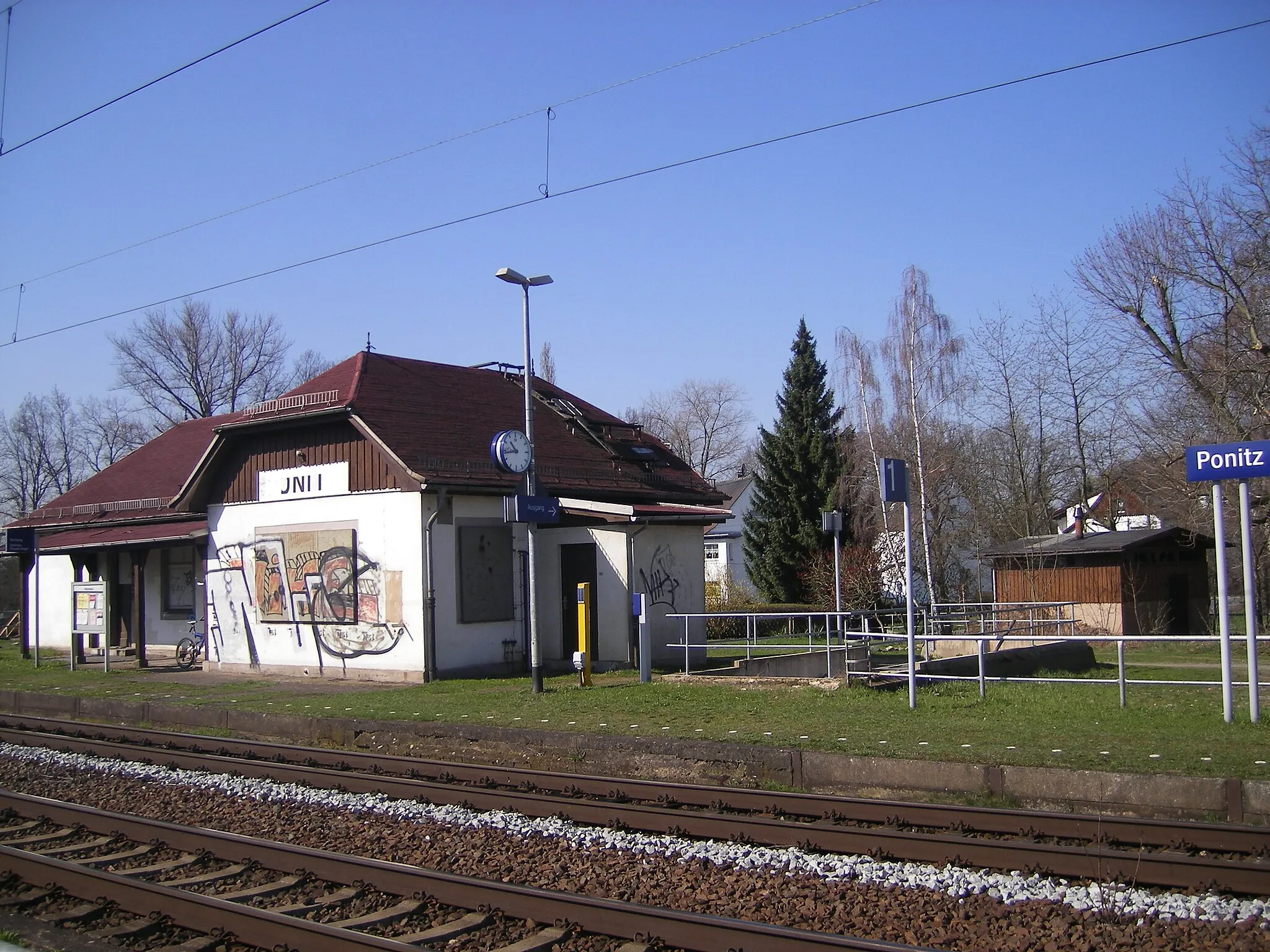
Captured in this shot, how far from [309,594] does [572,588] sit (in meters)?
5.61

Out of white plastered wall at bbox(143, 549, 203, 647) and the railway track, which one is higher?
white plastered wall at bbox(143, 549, 203, 647)

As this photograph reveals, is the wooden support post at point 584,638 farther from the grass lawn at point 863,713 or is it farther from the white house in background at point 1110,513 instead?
the white house in background at point 1110,513

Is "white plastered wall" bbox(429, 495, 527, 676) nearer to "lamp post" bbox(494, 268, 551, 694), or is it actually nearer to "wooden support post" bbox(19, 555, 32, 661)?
"lamp post" bbox(494, 268, 551, 694)

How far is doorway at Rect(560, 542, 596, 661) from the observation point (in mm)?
22547

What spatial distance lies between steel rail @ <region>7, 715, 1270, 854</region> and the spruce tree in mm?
30281

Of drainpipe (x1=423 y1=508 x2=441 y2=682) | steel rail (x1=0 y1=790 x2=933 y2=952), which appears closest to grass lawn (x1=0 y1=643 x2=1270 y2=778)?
drainpipe (x1=423 y1=508 x2=441 y2=682)

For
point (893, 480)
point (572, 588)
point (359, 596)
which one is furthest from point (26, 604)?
point (893, 480)

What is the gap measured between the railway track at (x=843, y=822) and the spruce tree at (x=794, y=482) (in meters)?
31.0

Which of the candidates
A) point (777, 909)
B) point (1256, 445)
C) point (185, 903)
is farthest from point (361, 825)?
point (1256, 445)

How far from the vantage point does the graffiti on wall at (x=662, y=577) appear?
22500 millimetres

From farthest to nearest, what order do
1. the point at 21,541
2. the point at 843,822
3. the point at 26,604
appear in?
the point at 26,604 → the point at 21,541 → the point at 843,822

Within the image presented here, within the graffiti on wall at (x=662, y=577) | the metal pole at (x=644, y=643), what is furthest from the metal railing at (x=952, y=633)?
the metal pole at (x=644, y=643)

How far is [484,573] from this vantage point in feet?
72.1

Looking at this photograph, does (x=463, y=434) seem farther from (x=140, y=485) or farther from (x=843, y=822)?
(x=843, y=822)
